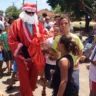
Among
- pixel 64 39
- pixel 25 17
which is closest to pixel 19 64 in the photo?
pixel 25 17

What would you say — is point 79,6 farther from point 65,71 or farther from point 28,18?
point 65,71

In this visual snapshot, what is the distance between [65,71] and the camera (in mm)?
3580

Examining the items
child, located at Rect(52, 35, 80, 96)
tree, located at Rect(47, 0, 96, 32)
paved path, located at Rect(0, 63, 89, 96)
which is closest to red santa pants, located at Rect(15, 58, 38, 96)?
paved path, located at Rect(0, 63, 89, 96)

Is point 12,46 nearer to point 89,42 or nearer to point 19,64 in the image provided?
point 19,64

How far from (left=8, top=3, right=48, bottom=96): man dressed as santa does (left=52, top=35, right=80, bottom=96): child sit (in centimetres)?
203

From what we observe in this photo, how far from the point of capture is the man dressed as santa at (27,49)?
5832mm

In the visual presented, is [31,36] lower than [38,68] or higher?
higher

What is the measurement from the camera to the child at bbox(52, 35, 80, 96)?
3.60 meters

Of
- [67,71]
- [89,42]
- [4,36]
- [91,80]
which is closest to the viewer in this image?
[67,71]

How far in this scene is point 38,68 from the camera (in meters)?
5.91

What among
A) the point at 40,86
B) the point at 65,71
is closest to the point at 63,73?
the point at 65,71

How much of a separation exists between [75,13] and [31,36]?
2945 centimetres

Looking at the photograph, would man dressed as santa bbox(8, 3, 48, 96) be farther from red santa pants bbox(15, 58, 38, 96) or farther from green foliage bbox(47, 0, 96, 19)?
green foliage bbox(47, 0, 96, 19)

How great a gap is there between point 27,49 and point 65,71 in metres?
2.45
